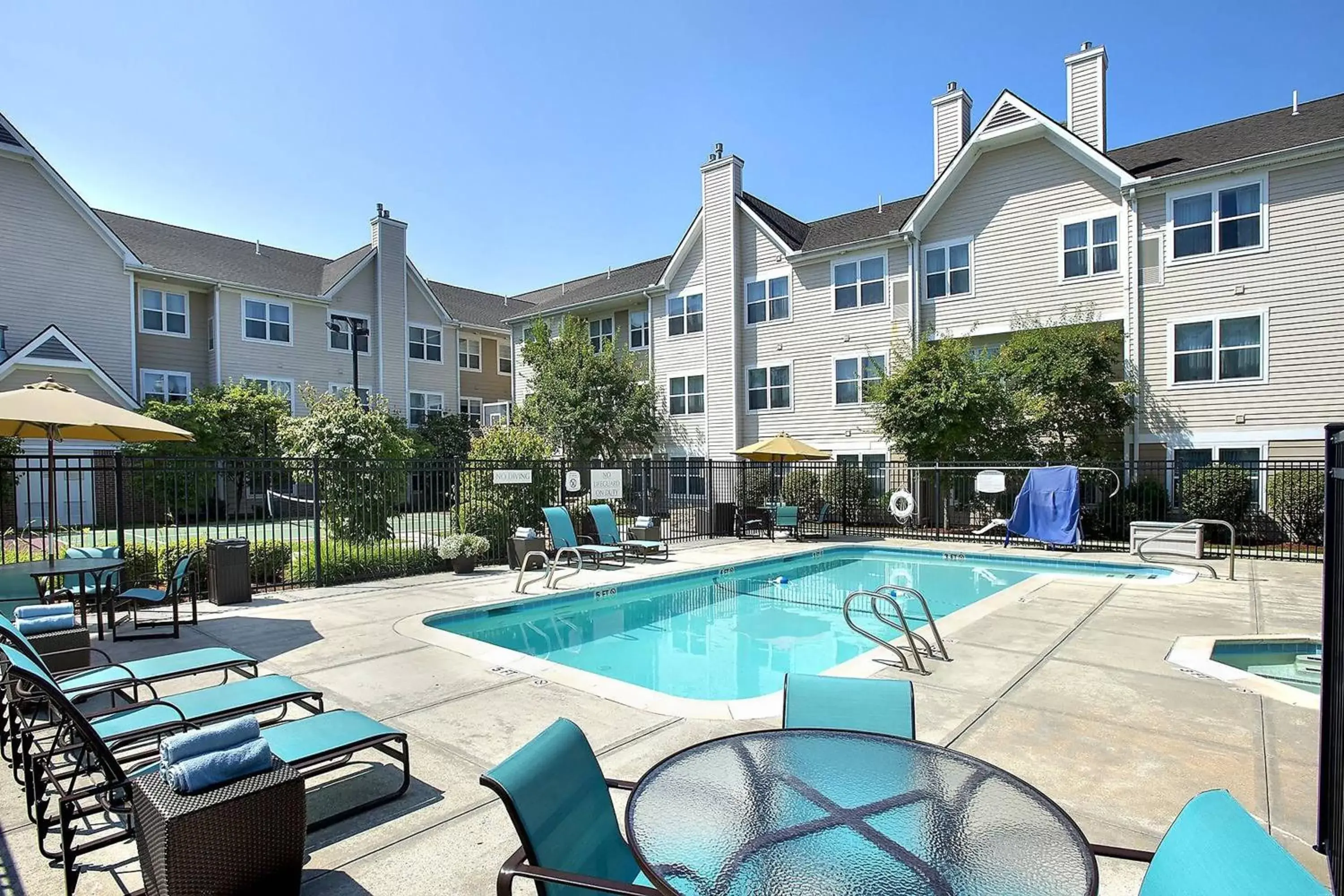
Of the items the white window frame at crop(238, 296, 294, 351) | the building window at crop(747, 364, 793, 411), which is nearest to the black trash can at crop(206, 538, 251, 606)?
the building window at crop(747, 364, 793, 411)

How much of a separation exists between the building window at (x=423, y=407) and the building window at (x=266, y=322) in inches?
208

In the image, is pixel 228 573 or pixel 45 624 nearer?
pixel 45 624

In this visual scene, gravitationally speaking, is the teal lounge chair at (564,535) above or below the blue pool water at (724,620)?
above

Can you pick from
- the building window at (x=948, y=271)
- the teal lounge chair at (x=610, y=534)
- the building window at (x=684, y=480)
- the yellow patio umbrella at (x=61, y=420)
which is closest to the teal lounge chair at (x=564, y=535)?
the teal lounge chair at (x=610, y=534)

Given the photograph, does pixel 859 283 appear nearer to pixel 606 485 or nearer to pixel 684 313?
pixel 684 313

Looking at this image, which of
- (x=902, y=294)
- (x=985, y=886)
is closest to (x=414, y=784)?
(x=985, y=886)

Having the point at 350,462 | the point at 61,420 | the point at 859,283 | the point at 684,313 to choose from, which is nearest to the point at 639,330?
the point at 684,313

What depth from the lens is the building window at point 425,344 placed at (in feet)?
98.8

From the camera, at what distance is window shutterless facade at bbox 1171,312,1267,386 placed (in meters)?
16.6

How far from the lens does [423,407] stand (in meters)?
30.3

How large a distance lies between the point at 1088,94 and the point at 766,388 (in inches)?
513

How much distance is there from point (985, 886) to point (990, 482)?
15300 millimetres

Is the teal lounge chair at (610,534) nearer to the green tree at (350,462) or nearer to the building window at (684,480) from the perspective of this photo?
the green tree at (350,462)

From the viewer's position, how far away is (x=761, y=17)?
11500mm
